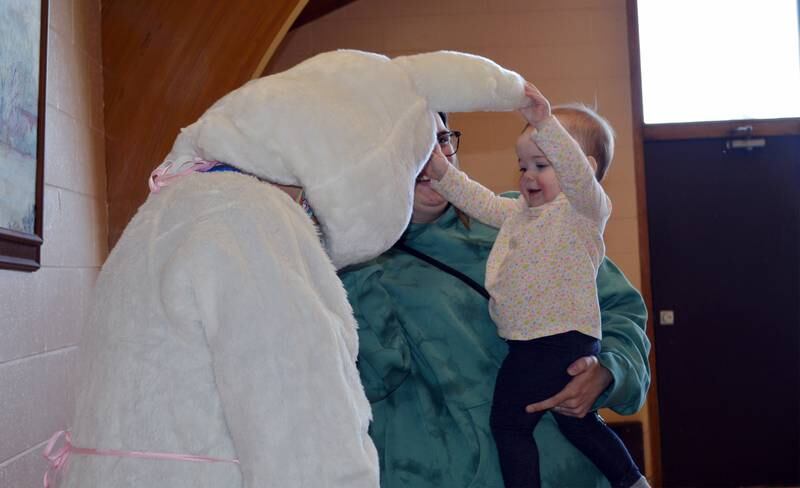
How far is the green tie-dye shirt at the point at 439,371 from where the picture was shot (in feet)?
5.46

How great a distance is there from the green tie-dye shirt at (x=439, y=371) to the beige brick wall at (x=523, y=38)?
3.43 metres

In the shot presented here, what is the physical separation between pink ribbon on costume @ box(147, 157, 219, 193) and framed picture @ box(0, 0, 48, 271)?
1.04 meters

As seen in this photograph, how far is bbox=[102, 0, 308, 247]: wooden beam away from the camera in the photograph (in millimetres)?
2748

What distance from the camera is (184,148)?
3.47 ft

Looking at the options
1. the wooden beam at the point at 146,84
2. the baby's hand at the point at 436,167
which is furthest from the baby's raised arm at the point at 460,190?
the wooden beam at the point at 146,84

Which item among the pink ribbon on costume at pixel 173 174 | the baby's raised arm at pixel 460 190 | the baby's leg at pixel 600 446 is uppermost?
the baby's raised arm at pixel 460 190

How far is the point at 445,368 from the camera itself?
1.70m

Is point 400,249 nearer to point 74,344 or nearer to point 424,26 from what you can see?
point 74,344

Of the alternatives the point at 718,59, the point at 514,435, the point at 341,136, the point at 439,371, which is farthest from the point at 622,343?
the point at 718,59

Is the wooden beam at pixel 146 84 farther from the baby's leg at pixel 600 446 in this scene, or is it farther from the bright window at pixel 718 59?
the bright window at pixel 718 59

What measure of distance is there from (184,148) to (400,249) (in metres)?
0.85

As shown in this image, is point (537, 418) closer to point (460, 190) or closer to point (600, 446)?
point (600, 446)

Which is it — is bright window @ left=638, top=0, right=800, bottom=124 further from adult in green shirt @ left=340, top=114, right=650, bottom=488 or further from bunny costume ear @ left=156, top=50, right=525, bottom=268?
bunny costume ear @ left=156, top=50, right=525, bottom=268

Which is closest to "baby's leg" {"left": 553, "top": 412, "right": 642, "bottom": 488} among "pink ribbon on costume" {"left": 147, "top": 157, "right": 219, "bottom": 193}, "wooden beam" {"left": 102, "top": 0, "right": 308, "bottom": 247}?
"pink ribbon on costume" {"left": 147, "top": 157, "right": 219, "bottom": 193}
